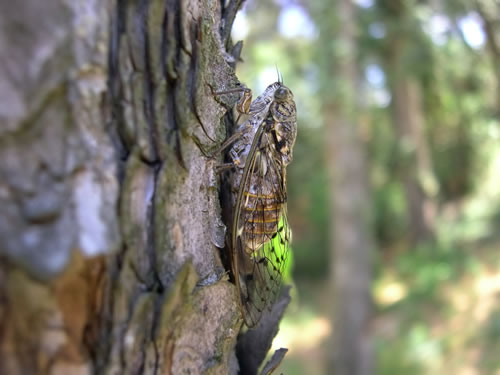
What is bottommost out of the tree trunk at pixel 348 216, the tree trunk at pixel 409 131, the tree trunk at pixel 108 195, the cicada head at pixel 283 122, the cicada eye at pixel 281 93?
the tree trunk at pixel 108 195

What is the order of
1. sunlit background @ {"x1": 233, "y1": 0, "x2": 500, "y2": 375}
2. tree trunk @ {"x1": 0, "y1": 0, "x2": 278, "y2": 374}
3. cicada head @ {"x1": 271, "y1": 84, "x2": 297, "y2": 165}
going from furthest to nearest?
sunlit background @ {"x1": 233, "y1": 0, "x2": 500, "y2": 375} → cicada head @ {"x1": 271, "y1": 84, "x2": 297, "y2": 165} → tree trunk @ {"x1": 0, "y1": 0, "x2": 278, "y2": 374}

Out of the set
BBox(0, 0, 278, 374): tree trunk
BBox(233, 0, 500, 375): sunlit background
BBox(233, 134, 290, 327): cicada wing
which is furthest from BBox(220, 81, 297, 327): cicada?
BBox(233, 0, 500, 375): sunlit background

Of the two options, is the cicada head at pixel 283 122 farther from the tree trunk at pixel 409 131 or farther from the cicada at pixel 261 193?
the tree trunk at pixel 409 131

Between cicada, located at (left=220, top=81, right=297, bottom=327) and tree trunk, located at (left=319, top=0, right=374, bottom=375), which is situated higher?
tree trunk, located at (left=319, top=0, right=374, bottom=375)

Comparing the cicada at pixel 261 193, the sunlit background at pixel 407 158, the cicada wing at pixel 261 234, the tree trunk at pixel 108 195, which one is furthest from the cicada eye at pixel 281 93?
the sunlit background at pixel 407 158

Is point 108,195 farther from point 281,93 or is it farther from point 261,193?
point 281,93

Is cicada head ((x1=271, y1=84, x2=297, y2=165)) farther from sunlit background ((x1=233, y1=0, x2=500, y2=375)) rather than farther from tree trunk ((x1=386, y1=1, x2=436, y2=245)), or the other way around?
tree trunk ((x1=386, y1=1, x2=436, y2=245))

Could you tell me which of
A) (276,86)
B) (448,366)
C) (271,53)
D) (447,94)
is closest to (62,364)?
(276,86)
